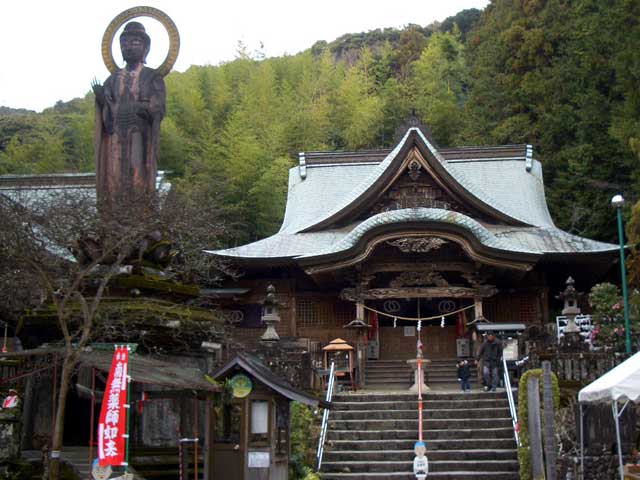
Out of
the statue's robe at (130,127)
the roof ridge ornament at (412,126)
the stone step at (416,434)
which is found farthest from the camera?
the roof ridge ornament at (412,126)

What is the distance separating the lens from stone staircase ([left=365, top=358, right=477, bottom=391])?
67.6 feet

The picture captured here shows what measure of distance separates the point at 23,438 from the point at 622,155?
25.3m

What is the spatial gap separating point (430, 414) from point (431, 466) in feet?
5.75

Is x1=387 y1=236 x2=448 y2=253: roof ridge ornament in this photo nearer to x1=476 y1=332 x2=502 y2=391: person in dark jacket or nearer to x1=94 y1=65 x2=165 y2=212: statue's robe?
x1=476 y1=332 x2=502 y2=391: person in dark jacket

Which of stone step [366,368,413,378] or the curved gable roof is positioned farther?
the curved gable roof

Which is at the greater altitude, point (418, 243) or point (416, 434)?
point (418, 243)

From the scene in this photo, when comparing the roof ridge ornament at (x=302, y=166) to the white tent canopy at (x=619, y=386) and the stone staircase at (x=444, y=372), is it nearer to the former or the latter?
the stone staircase at (x=444, y=372)

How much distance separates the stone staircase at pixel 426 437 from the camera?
44.6 ft

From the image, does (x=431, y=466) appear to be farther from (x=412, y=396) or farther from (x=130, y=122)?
(x=130, y=122)

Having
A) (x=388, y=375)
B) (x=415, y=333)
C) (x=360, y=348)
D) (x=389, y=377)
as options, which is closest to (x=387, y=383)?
(x=389, y=377)

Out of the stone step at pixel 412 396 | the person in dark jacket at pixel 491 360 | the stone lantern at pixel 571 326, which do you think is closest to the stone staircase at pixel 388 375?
the person in dark jacket at pixel 491 360

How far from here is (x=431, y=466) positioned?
13.6 m

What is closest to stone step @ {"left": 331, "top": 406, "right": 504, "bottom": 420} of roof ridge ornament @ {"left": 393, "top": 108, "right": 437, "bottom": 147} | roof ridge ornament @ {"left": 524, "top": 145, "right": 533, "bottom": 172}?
roof ridge ornament @ {"left": 393, "top": 108, "right": 437, "bottom": 147}

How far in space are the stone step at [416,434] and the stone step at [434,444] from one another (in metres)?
0.15
